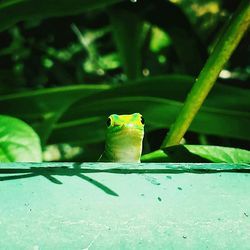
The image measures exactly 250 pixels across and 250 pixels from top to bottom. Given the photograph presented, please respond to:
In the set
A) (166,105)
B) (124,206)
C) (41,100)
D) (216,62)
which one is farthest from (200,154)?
(41,100)

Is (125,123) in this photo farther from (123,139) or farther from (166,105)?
(166,105)

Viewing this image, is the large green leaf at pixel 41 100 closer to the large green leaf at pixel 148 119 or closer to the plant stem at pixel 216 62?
the large green leaf at pixel 148 119

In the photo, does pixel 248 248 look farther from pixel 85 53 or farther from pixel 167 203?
pixel 85 53

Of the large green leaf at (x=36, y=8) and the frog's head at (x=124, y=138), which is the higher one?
the large green leaf at (x=36, y=8)

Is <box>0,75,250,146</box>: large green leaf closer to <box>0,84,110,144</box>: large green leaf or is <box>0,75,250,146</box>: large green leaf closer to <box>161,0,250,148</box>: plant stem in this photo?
<box>0,84,110,144</box>: large green leaf

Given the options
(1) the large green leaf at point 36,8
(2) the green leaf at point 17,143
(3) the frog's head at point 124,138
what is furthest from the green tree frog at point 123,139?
(1) the large green leaf at point 36,8

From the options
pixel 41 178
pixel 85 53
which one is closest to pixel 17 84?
pixel 85 53
